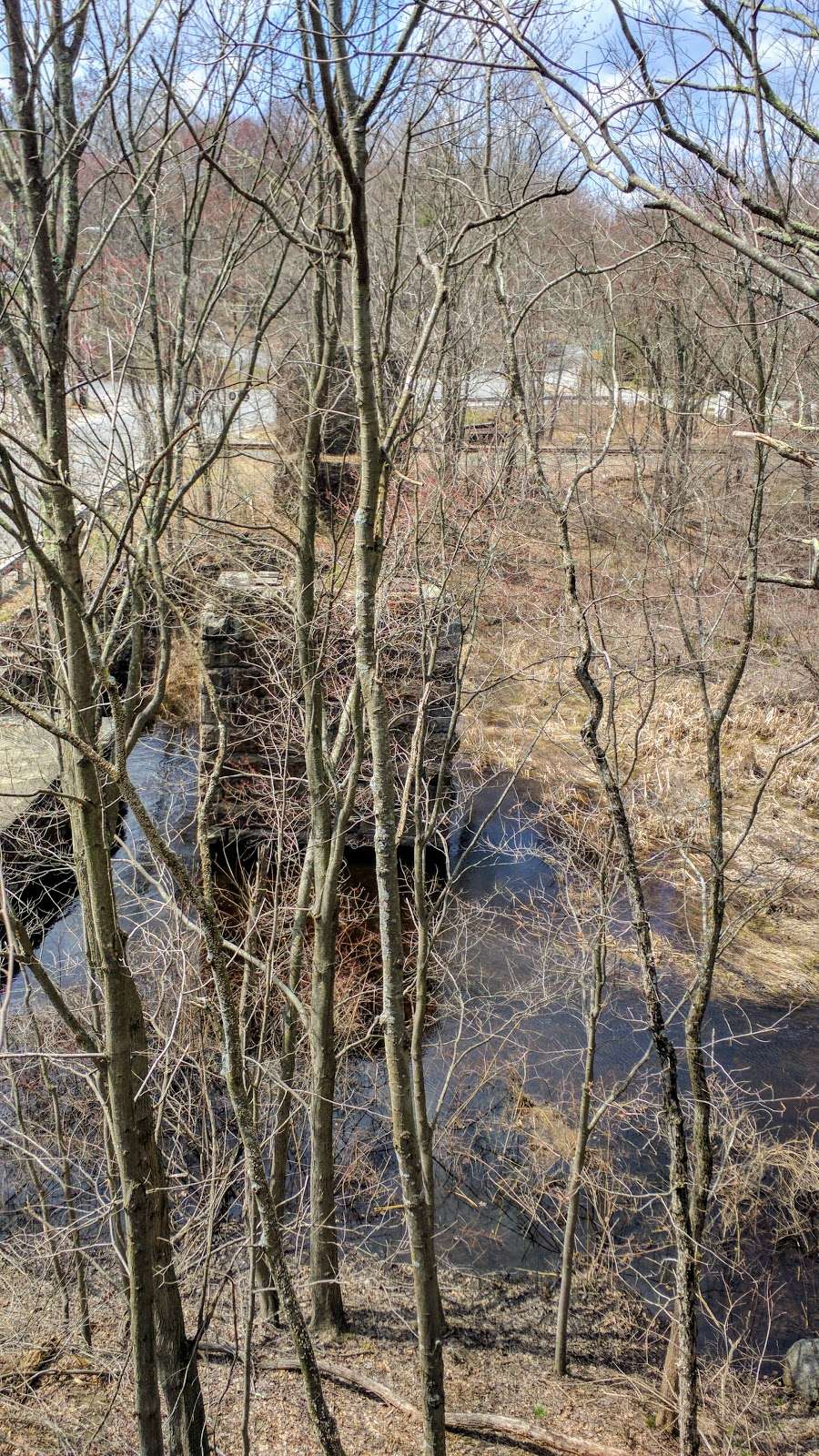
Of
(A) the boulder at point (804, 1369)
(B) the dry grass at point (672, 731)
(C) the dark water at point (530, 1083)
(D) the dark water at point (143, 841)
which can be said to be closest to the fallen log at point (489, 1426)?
(C) the dark water at point (530, 1083)

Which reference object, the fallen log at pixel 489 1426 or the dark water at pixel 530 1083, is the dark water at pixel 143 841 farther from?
the fallen log at pixel 489 1426

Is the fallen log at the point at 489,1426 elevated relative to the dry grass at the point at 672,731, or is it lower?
lower

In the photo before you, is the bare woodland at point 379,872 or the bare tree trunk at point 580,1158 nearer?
the bare woodland at point 379,872

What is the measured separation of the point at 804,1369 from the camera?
21.5 ft

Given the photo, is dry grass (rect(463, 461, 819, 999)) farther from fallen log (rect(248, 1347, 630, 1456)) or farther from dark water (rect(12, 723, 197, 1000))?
fallen log (rect(248, 1347, 630, 1456))

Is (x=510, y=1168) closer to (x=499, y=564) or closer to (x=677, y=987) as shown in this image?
(x=677, y=987)

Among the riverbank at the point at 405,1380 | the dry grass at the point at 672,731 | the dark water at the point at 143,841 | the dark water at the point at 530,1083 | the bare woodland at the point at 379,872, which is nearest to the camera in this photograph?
the bare woodland at the point at 379,872

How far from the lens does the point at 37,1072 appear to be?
8844mm

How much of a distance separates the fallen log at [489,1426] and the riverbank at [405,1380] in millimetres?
37

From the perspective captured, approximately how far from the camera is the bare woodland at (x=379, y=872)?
13.8ft

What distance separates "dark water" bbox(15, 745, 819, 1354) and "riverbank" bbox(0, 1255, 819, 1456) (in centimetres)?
36

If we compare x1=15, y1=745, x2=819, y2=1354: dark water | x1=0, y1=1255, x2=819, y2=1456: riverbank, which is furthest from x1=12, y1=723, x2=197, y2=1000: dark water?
x1=0, y1=1255, x2=819, y2=1456: riverbank

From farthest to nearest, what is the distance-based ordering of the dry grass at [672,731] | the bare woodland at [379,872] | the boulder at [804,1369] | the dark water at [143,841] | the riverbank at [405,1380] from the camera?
the dry grass at [672,731]
the dark water at [143,841]
the boulder at [804,1369]
the riverbank at [405,1380]
the bare woodland at [379,872]

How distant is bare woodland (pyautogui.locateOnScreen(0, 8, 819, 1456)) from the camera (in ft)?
13.8
